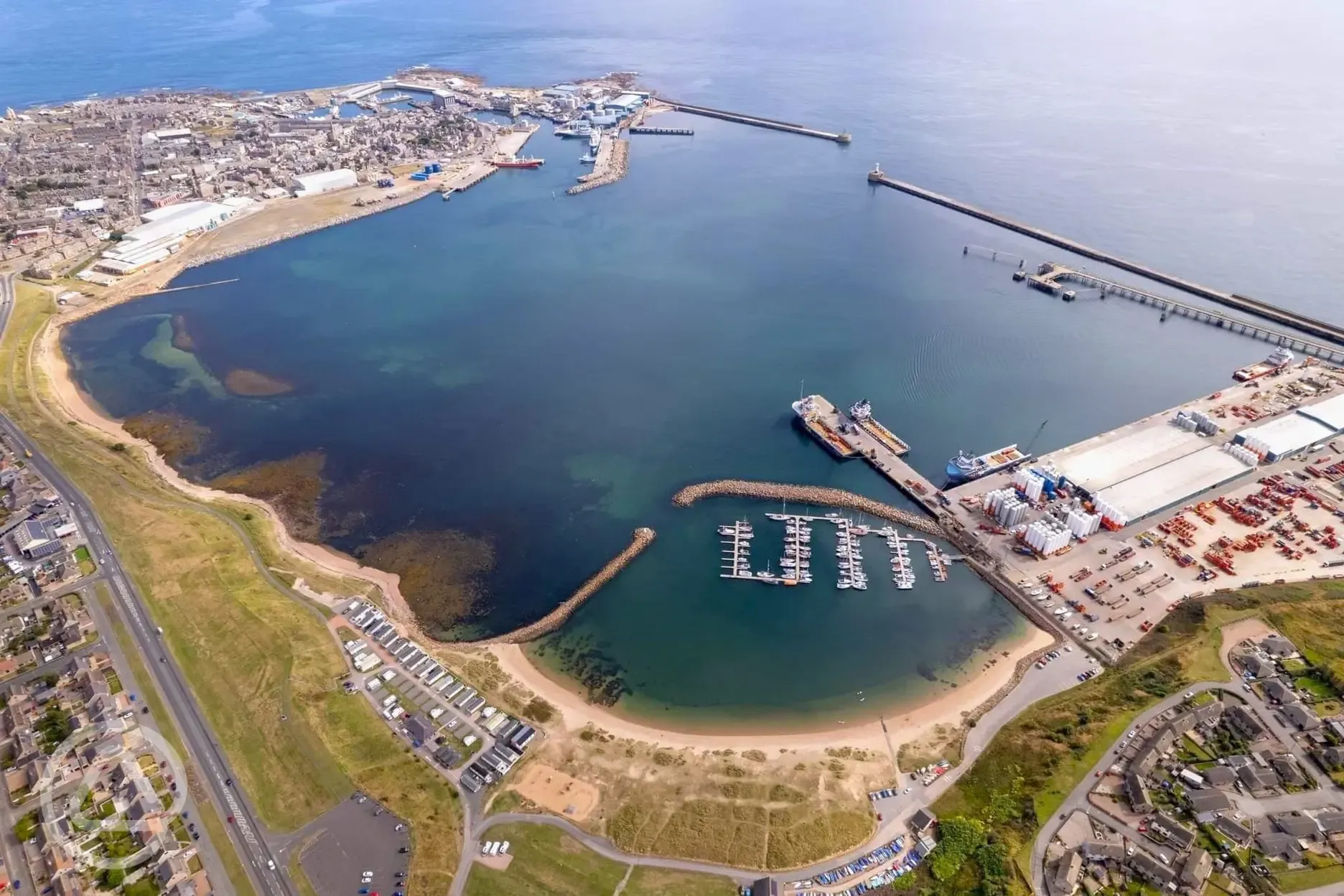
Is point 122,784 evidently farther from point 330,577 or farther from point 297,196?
point 297,196

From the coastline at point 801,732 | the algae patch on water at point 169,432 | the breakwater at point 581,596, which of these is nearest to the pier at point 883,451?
the coastline at point 801,732

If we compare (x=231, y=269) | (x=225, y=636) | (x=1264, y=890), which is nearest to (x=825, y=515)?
(x=1264, y=890)

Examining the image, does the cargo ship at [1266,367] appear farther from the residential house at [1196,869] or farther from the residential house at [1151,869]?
the residential house at [1151,869]

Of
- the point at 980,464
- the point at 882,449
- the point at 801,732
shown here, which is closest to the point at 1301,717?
the point at 801,732

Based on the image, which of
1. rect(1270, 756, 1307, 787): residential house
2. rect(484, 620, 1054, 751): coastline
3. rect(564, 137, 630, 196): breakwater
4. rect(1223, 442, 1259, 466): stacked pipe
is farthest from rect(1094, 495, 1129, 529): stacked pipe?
rect(564, 137, 630, 196): breakwater

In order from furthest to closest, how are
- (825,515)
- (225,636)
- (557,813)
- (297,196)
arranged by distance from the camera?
1. (297,196)
2. (825,515)
3. (225,636)
4. (557,813)

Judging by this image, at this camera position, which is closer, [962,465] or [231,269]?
[962,465]

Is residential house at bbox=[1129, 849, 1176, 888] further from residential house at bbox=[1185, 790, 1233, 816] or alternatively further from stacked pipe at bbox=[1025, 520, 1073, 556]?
stacked pipe at bbox=[1025, 520, 1073, 556]
